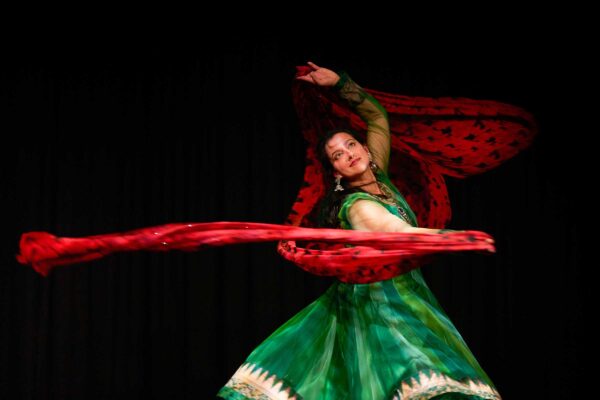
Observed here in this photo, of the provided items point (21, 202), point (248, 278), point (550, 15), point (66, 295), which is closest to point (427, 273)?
point (248, 278)

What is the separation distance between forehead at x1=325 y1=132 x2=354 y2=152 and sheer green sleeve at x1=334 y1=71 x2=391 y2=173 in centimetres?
12

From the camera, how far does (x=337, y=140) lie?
2049mm

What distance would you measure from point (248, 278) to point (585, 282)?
132 centimetres

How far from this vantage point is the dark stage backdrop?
2.65m

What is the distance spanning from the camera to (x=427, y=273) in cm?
276

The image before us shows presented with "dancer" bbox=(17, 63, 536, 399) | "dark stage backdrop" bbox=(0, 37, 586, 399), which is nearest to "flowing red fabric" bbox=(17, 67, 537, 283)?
"dancer" bbox=(17, 63, 536, 399)

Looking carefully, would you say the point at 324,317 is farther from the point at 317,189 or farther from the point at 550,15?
the point at 550,15

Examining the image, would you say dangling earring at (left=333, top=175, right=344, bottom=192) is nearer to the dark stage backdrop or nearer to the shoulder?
the shoulder

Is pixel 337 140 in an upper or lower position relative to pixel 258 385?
upper

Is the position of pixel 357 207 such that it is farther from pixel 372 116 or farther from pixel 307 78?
pixel 307 78

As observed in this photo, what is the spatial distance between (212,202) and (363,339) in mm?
1079

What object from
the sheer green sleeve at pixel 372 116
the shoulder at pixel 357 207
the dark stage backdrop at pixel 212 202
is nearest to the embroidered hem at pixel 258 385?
the shoulder at pixel 357 207

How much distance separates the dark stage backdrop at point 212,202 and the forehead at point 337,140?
0.73m

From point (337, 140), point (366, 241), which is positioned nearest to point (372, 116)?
point (337, 140)
